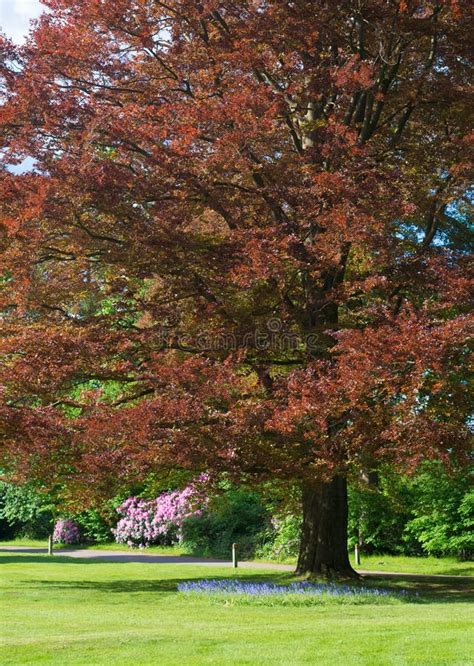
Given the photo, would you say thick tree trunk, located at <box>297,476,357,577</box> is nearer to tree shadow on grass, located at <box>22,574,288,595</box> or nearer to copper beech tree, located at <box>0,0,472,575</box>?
copper beech tree, located at <box>0,0,472,575</box>

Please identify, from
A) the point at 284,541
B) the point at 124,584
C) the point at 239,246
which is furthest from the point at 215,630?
the point at 284,541

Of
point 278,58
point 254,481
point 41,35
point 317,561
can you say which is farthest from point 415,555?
point 41,35

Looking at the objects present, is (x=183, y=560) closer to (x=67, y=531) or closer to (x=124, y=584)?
(x=124, y=584)

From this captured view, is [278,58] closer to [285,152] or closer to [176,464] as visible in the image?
[285,152]

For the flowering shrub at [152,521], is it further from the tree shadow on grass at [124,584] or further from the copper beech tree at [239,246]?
the copper beech tree at [239,246]

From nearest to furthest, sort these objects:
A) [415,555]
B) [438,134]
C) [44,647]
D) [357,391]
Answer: [44,647], [357,391], [438,134], [415,555]

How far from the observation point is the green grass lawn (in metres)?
7.61

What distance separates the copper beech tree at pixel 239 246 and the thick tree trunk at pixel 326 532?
4cm

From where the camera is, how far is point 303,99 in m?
15.8

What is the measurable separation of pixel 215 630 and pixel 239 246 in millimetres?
7067

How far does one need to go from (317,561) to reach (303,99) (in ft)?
28.9

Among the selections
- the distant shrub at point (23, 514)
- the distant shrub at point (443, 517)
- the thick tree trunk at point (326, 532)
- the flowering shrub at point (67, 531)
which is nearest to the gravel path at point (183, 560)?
the flowering shrub at point (67, 531)

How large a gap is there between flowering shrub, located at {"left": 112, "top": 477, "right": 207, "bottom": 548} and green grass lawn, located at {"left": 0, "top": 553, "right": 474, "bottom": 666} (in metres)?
12.9

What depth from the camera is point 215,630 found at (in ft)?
31.7
